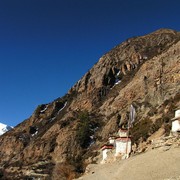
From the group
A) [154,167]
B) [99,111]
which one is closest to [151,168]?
[154,167]

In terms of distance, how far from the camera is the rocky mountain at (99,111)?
57.9 metres

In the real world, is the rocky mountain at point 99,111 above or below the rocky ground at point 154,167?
above

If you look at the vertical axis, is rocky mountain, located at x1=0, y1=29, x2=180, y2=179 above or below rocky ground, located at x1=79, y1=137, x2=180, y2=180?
above

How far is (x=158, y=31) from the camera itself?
386ft

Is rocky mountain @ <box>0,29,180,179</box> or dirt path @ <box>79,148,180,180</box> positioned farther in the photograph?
rocky mountain @ <box>0,29,180,179</box>

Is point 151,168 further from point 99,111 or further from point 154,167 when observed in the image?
point 99,111

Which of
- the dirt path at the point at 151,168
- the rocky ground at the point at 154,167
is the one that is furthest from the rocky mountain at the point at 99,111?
the dirt path at the point at 151,168

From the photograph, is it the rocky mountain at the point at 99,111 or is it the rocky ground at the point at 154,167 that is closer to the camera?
the rocky ground at the point at 154,167

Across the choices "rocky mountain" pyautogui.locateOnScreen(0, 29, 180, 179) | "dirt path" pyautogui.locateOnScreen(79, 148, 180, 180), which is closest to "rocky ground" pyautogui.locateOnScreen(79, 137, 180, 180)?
"dirt path" pyautogui.locateOnScreen(79, 148, 180, 180)

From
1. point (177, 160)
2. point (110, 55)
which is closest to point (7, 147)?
point (110, 55)

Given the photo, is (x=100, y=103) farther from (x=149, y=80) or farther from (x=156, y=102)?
(x=156, y=102)

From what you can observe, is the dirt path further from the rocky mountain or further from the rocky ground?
the rocky mountain

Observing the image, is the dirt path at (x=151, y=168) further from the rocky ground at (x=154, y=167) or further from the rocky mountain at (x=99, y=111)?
the rocky mountain at (x=99, y=111)

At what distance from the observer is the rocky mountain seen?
57875 mm
